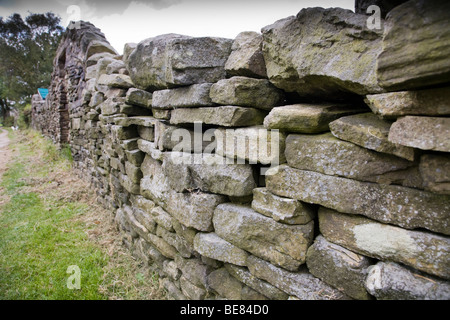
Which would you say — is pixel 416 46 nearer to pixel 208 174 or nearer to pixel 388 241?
pixel 388 241

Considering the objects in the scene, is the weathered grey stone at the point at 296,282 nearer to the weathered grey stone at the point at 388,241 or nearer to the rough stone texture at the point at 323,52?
the weathered grey stone at the point at 388,241

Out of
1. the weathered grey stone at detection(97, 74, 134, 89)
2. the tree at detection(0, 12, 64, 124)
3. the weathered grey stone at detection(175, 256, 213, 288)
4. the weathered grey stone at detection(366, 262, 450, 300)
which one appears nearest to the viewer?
the weathered grey stone at detection(366, 262, 450, 300)

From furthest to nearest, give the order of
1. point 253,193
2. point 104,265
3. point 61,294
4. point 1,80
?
point 1,80 < point 104,265 < point 61,294 < point 253,193

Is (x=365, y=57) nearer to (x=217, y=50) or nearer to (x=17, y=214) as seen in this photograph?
(x=217, y=50)

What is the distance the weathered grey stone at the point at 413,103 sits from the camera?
1.12 metres

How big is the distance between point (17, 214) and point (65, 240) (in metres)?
2.06

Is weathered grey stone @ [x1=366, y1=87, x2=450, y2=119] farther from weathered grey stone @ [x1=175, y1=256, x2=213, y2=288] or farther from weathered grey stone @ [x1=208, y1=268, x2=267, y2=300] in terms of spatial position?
weathered grey stone @ [x1=175, y1=256, x2=213, y2=288]

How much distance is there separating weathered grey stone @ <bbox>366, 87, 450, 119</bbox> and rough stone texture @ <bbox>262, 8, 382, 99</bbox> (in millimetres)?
95

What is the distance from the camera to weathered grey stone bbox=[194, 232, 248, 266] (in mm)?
2160

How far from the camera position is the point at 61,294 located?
123 inches

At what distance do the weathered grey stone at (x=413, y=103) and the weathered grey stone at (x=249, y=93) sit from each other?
34.0 inches

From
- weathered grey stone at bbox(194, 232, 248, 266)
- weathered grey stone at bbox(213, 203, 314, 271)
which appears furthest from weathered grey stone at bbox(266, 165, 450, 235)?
weathered grey stone at bbox(194, 232, 248, 266)

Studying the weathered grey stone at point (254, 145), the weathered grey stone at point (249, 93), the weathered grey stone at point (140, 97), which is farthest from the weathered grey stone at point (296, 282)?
the weathered grey stone at point (140, 97)
